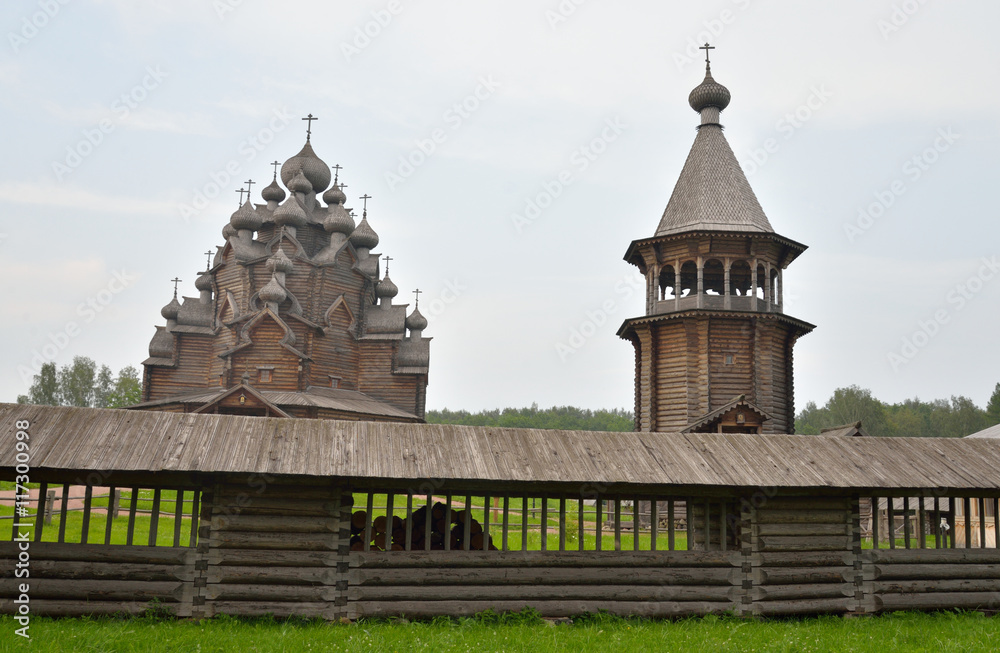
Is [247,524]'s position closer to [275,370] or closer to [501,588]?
[501,588]

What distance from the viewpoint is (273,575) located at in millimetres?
9875

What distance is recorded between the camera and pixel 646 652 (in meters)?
8.54

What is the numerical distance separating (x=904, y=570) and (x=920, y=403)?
100219 millimetres

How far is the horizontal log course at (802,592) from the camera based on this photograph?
429 inches

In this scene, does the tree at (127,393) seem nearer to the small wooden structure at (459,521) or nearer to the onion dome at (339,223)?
the onion dome at (339,223)

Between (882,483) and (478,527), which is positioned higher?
(882,483)

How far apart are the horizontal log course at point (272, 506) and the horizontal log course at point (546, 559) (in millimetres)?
697

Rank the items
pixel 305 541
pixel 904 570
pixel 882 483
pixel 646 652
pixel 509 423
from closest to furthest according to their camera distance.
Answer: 1. pixel 646 652
2. pixel 305 541
3. pixel 882 483
4. pixel 904 570
5. pixel 509 423

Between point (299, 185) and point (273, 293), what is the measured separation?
804 centimetres

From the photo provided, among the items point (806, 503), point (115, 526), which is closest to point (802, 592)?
point (806, 503)

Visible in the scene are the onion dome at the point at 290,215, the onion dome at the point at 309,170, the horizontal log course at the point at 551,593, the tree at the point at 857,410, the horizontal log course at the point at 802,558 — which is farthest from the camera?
the tree at the point at 857,410

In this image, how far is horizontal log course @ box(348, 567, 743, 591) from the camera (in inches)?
400

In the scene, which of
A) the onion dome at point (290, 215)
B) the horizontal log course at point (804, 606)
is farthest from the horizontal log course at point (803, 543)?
the onion dome at point (290, 215)

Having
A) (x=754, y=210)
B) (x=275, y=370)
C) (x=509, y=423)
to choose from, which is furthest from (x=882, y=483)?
(x=509, y=423)
